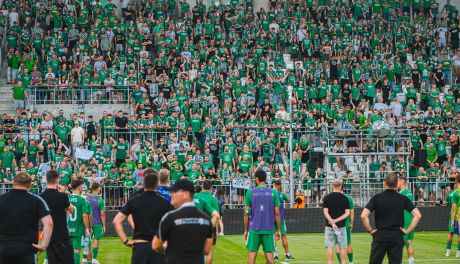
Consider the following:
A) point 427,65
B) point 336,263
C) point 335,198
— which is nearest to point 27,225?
point 335,198

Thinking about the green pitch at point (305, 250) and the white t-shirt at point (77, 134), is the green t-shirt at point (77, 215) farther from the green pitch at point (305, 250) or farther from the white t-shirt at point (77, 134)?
the white t-shirt at point (77, 134)

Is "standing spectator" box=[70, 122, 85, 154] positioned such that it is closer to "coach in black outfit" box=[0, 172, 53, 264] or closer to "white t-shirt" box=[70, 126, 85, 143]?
"white t-shirt" box=[70, 126, 85, 143]

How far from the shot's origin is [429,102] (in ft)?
139

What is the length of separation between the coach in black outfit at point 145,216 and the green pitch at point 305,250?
31.9 ft

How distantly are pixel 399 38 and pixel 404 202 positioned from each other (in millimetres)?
33256

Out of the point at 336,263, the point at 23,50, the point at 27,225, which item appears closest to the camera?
the point at 27,225

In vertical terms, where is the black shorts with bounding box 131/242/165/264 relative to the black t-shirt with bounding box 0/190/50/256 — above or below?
below

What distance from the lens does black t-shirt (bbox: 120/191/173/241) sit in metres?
12.5

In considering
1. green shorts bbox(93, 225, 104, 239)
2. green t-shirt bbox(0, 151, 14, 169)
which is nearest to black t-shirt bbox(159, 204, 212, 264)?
green shorts bbox(93, 225, 104, 239)

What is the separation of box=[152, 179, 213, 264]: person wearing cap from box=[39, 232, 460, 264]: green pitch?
1176cm

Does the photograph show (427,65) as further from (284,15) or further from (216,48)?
(216,48)

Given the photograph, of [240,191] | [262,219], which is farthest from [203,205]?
[240,191]

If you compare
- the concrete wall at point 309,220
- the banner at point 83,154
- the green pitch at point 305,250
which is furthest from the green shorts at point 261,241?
the banner at point 83,154

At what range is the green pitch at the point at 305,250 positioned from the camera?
22.7 m
